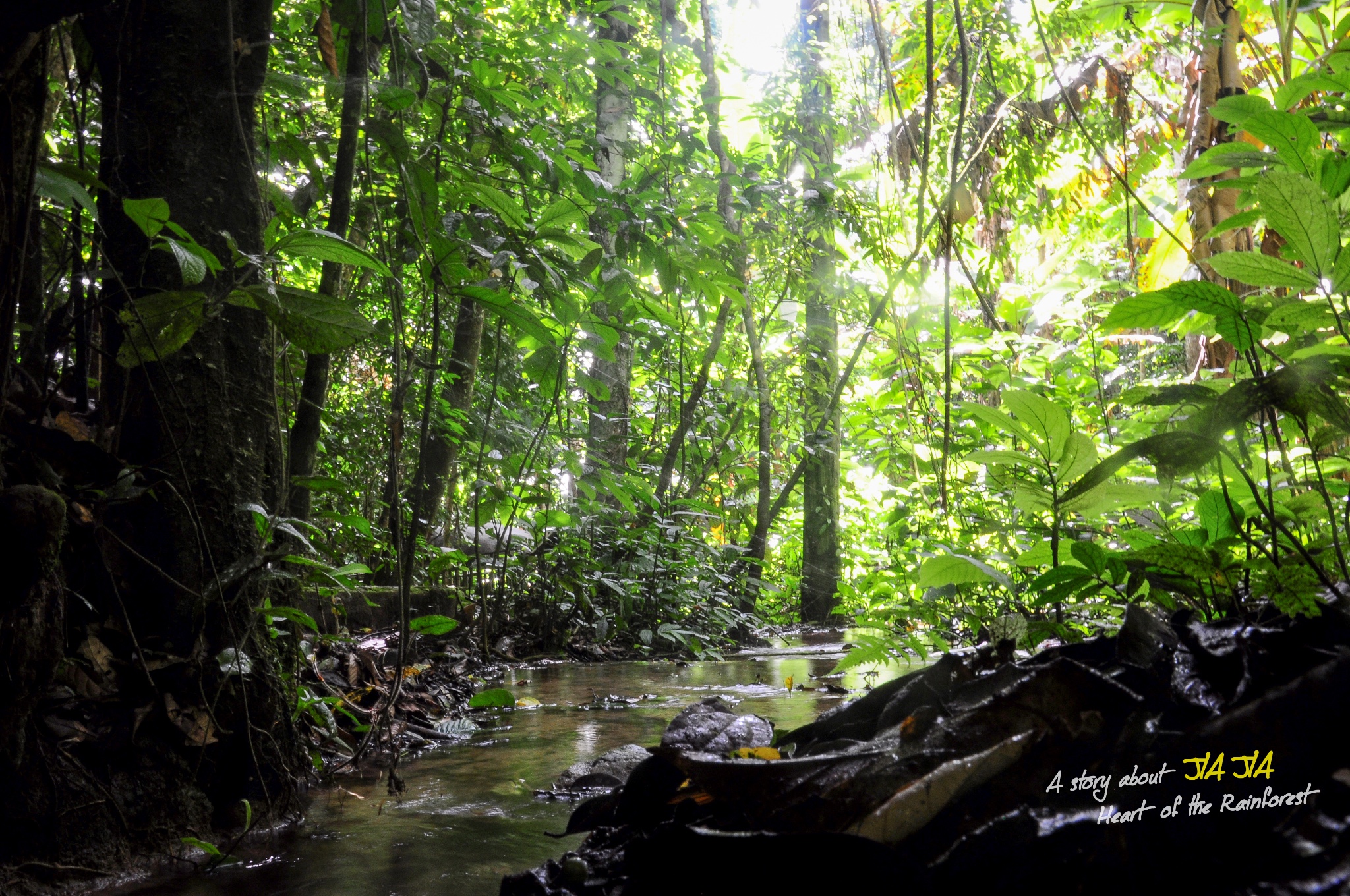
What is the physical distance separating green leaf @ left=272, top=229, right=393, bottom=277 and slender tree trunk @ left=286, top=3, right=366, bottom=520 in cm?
67

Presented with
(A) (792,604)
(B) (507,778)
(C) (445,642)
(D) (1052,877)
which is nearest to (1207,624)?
(D) (1052,877)

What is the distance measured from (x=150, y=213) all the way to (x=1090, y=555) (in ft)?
4.96

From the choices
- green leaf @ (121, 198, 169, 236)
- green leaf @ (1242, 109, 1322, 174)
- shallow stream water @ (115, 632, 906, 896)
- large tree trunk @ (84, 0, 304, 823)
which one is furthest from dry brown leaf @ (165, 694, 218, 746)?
green leaf @ (1242, 109, 1322, 174)

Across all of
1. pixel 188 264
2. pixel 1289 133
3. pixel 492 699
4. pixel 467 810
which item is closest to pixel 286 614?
pixel 467 810

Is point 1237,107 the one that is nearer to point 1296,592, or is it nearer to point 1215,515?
point 1215,515

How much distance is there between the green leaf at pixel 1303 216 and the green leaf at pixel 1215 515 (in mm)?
418

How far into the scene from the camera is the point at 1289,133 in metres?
1.17

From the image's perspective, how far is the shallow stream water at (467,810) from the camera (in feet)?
4.08

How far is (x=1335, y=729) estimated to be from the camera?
755 millimetres

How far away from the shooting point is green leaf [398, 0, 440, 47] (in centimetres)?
192

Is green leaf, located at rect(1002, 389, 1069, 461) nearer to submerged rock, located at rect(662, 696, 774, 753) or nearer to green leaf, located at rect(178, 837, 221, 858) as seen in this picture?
submerged rock, located at rect(662, 696, 774, 753)

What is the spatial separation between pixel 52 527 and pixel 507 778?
3.54 feet

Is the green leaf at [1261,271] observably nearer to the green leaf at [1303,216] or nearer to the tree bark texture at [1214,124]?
the green leaf at [1303,216]

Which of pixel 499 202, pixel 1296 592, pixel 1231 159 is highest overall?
pixel 499 202
